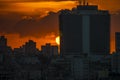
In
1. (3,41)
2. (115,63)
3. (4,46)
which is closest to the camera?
(115,63)

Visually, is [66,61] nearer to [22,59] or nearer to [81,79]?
[22,59]

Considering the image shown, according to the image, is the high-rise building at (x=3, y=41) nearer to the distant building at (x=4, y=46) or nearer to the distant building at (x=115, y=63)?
the distant building at (x=4, y=46)

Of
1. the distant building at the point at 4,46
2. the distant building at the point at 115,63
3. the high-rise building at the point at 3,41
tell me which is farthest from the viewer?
the high-rise building at the point at 3,41

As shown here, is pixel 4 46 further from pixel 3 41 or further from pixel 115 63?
pixel 115 63

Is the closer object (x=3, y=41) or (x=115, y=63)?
(x=115, y=63)

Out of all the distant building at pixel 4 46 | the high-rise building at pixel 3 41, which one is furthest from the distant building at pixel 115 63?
the high-rise building at pixel 3 41

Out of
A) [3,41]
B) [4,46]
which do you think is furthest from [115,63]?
[3,41]

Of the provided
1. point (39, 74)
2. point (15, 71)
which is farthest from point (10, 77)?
point (39, 74)

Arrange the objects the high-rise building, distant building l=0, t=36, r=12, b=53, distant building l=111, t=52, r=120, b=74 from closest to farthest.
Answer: distant building l=111, t=52, r=120, b=74 < distant building l=0, t=36, r=12, b=53 < the high-rise building

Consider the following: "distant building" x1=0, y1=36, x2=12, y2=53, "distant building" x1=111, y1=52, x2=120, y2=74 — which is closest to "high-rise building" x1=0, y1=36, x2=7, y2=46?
"distant building" x1=0, y1=36, x2=12, y2=53

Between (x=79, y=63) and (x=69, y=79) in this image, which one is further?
(x=79, y=63)

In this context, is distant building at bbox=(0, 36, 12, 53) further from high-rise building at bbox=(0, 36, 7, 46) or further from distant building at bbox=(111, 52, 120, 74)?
distant building at bbox=(111, 52, 120, 74)

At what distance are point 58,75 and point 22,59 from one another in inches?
1303

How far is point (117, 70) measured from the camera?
16575 centimetres
